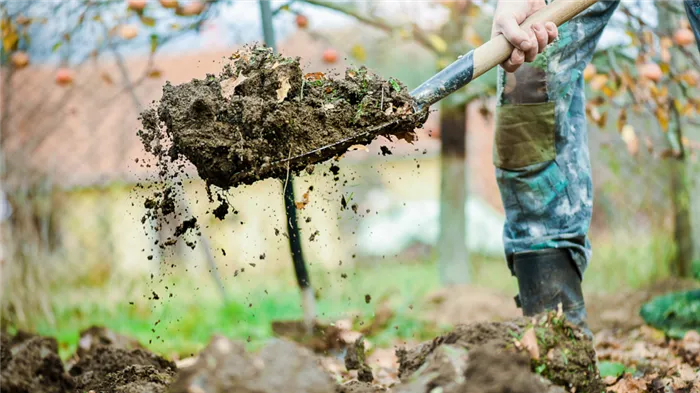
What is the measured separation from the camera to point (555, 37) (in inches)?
84.0

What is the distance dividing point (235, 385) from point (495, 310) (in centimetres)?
360

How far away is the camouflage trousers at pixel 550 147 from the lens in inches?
91.6

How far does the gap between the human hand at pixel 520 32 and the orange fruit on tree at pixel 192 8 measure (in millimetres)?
2278

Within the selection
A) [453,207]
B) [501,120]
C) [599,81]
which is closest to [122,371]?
[501,120]

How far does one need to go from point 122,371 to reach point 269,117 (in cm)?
91

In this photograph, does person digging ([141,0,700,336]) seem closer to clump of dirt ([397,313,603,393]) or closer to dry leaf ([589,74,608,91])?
clump of dirt ([397,313,603,393])

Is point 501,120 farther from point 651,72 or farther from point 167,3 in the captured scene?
point 167,3

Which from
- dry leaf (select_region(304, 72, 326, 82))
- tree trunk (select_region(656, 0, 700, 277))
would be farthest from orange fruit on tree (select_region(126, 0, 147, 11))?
tree trunk (select_region(656, 0, 700, 277))

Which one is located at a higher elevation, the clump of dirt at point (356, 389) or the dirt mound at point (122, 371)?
the dirt mound at point (122, 371)

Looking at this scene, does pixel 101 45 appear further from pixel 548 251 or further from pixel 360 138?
pixel 548 251

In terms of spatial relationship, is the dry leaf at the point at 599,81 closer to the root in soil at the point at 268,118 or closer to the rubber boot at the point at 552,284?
the rubber boot at the point at 552,284

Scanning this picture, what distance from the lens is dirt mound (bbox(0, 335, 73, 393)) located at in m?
2.11

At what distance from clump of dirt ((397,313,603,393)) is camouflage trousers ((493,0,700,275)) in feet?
2.11

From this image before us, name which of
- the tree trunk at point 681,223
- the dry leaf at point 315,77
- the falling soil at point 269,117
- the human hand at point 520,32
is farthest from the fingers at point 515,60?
the tree trunk at point 681,223
